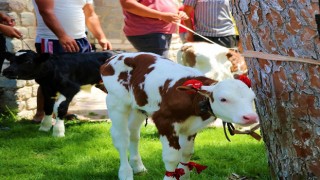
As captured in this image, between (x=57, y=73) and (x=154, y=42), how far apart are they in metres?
1.24

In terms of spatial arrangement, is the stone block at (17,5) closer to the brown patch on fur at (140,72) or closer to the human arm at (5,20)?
the human arm at (5,20)

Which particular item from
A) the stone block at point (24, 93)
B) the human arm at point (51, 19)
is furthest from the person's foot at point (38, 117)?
the human arm at point (51, 19)

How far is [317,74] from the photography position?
3.12 meters

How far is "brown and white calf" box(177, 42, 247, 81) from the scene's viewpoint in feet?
18.8

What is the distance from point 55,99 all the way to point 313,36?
3.96 m

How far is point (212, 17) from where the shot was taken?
618 centimetres

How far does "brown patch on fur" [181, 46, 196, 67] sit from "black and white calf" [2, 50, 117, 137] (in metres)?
1.02

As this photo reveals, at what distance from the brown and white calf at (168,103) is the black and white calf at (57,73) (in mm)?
1934

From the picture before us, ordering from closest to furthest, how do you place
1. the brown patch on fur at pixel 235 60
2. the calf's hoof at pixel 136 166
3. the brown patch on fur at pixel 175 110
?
1. the brown patch on fur at pixel 175 110
2. the calf's hoof at pixel 136 166
3. the brown patch on fur at pixel 235 60

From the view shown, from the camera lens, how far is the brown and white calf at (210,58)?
574 cm

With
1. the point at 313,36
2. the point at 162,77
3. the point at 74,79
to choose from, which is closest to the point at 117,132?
the point at 162,77

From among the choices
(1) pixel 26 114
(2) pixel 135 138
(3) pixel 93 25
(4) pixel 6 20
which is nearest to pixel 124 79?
(2) pixel 135 138

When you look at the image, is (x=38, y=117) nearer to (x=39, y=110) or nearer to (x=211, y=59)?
(x=39, y=110)

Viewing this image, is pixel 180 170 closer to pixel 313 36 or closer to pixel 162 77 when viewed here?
pixel 162 77
